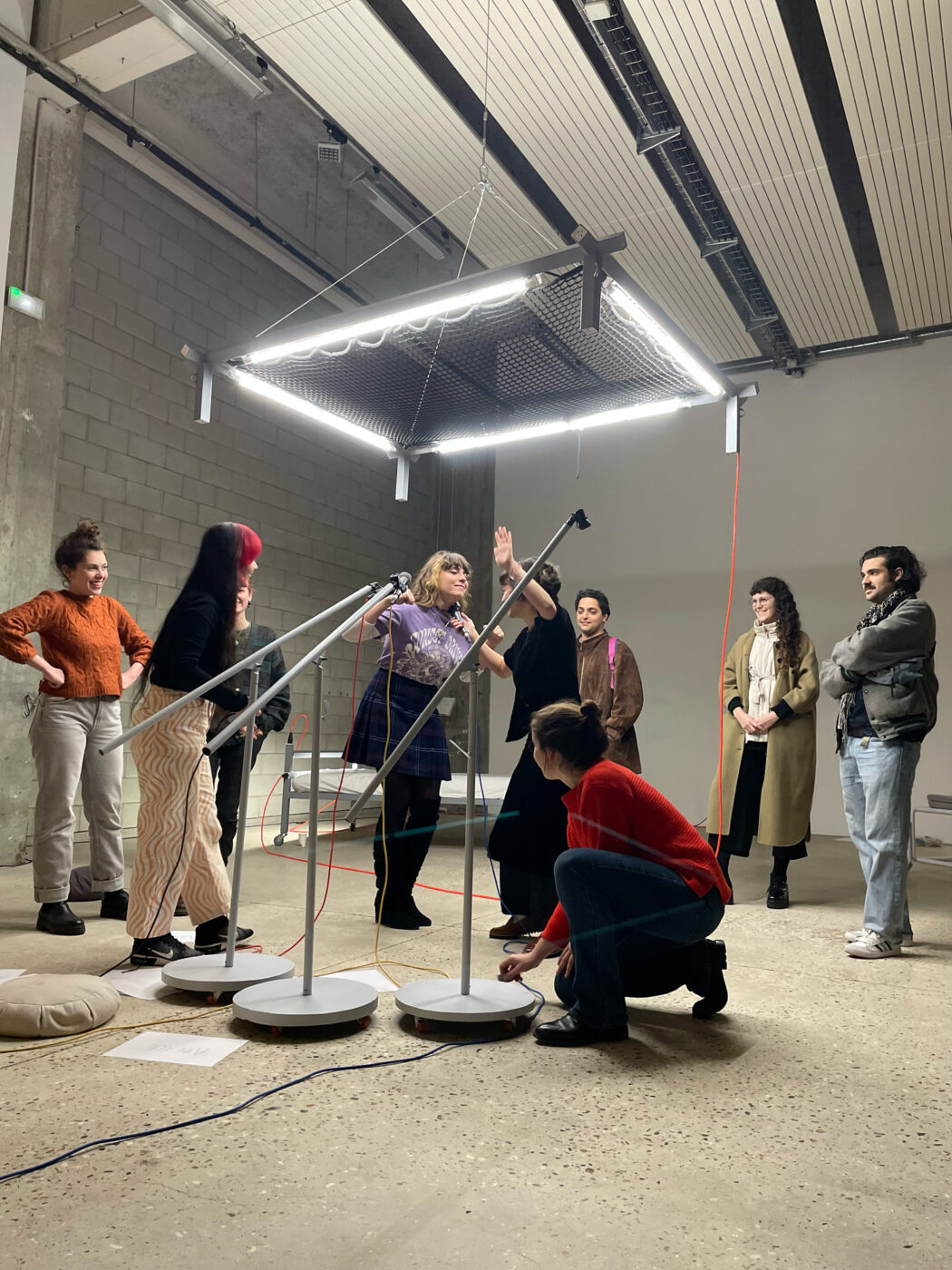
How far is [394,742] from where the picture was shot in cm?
309

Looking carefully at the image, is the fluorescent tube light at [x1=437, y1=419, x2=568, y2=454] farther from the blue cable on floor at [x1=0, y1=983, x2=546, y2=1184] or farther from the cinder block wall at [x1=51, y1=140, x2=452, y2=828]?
the blue cable on floor at [x1=0, y1=983, x2=546, y2=1184]

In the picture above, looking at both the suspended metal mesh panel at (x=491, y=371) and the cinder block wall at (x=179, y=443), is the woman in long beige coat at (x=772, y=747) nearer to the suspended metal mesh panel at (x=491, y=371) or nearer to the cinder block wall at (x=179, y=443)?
the suspended metal mesh panel at (x=491, y=371)

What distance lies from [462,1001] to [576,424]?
2.70 meters

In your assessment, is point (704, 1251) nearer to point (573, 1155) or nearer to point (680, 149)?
point (573, 1155)

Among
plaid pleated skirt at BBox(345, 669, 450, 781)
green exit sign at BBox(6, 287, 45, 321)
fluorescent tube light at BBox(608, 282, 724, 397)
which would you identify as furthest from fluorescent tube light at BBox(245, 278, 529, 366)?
green exit sign at BBox(6, 287, 45, 321)

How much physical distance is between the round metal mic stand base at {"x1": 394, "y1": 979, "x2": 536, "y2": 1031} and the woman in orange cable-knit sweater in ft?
4.51

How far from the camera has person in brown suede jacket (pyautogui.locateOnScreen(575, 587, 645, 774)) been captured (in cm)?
381

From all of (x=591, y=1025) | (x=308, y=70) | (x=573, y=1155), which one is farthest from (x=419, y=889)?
(x=308, y=70)

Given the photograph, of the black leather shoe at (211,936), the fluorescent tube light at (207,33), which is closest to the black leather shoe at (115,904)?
the black leather shoe at (211,936)

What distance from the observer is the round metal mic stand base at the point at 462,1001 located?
1.96 m

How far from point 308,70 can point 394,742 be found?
3163 millimetres

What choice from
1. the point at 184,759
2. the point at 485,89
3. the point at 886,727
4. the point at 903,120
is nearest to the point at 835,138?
the point at 903,120

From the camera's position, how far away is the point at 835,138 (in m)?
4.47

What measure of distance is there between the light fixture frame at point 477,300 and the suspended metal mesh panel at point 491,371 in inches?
2.0
